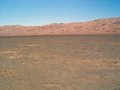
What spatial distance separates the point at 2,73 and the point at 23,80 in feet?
7.07

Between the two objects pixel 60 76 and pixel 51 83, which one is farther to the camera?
pixel 60 76

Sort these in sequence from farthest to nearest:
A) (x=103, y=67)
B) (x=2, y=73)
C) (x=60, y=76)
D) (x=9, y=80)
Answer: (x=103, y=67) < (x=2, y=73) < (x=60, y=76) < (x=9, y=80)

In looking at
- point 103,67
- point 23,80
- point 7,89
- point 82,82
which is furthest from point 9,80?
point 103,67

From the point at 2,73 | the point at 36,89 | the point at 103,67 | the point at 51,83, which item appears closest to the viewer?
the point at 36,89

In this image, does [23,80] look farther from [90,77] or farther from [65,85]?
[90,77]

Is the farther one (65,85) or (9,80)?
(9,80)

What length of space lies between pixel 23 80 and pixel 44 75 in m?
1.38

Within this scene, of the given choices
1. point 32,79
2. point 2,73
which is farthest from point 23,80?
point 2,73

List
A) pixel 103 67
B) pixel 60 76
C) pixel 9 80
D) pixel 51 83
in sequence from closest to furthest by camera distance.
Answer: pixel 51 83, pixel 9 80, pixel 60 76, pixel 103 67

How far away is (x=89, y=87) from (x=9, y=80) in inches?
149

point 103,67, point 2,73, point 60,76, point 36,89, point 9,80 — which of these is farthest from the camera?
point 103,67

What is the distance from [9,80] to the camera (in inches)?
406

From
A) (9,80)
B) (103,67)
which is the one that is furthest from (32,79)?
(103,67)

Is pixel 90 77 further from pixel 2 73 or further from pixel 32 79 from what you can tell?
pixel 2 73
